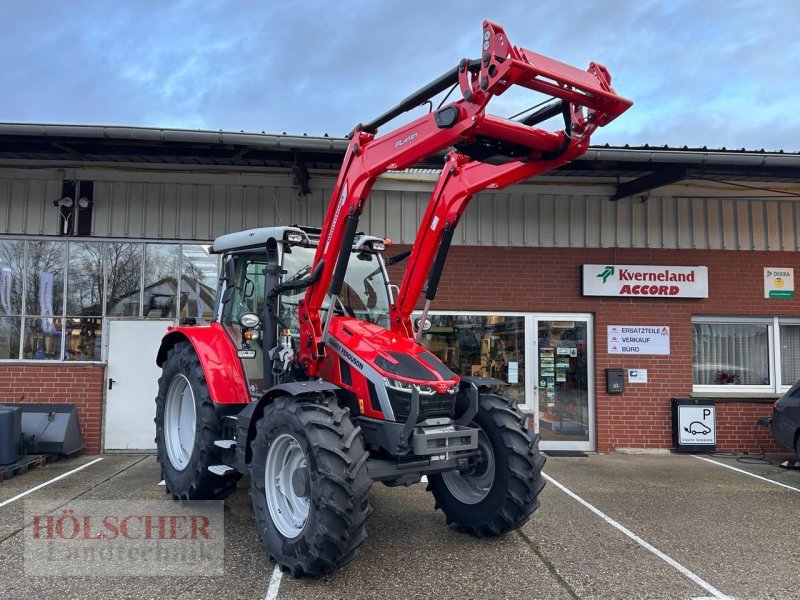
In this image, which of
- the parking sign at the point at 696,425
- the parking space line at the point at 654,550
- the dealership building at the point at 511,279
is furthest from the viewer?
the parking sign at the point at 696,425

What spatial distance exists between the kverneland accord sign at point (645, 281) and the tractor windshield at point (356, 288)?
4829 mm

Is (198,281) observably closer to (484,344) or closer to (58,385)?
(58,385)

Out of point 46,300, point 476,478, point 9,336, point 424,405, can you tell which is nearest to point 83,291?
point 46,300

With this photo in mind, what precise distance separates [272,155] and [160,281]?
2.59 meters

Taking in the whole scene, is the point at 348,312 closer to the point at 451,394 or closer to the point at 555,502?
the point at 451,394

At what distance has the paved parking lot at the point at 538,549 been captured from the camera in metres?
3.61

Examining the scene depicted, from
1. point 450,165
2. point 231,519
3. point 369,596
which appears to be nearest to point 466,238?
point 450,165

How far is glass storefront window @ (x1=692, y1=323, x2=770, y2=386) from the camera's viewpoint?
915 centimetres

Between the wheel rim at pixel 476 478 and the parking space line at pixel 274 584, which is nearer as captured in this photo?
the parking space line at pixel 274 584

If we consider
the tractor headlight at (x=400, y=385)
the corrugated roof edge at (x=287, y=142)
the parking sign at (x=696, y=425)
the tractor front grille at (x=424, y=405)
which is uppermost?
the corrugated roof edge at (x=287, y=142)

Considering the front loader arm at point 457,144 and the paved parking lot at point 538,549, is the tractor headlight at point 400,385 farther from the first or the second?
the paved parking lot at point 538,549

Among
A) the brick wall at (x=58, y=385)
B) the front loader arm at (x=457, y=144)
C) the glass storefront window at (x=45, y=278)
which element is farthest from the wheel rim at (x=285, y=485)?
the glass storefront window at (x=45, y=278)

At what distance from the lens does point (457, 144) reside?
369cm

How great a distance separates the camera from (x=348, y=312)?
479 cm
